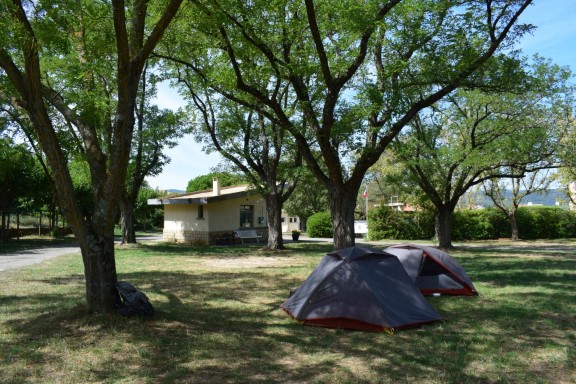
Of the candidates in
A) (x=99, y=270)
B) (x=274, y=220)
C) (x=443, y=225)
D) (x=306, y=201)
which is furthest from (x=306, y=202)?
(x=99, y=270)

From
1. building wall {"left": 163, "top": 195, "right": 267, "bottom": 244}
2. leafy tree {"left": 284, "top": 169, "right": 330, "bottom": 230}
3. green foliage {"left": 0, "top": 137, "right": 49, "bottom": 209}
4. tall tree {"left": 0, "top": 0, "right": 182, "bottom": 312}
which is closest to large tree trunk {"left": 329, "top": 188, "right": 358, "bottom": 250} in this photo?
tall tree {"left": 0, "top": 0, "right": 182, "bottom": 312}

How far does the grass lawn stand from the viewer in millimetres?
4773

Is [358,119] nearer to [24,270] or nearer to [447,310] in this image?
[447,310]

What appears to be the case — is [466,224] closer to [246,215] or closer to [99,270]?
[246,215]

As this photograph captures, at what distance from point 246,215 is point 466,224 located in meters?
14.1

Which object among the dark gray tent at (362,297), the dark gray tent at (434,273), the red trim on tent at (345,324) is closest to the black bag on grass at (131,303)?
the dark gray tent at (362,297)

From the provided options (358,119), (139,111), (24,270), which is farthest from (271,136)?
(24,270)

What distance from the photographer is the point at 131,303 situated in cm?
672

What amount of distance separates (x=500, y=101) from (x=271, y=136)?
9664 mm

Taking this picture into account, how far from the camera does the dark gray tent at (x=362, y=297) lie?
6.65m

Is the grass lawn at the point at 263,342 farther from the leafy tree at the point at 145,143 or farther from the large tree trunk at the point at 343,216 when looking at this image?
the leafy tree at the point at 145,143

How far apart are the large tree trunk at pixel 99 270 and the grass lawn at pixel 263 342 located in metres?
0.24

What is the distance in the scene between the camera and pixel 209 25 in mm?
9586

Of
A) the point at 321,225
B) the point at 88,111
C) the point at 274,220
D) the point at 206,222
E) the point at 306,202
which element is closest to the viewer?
the point at 88,111
